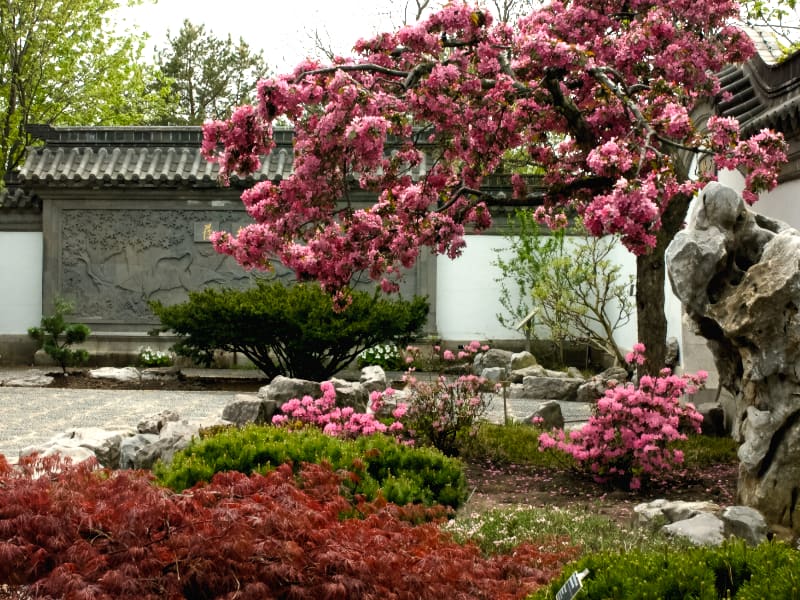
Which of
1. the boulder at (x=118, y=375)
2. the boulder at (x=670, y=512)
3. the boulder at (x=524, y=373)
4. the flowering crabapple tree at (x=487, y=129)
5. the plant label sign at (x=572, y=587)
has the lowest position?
the boulder at (x=118, y=375)

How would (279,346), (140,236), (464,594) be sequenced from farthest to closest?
(140,236) → (279,346) → (464,594)

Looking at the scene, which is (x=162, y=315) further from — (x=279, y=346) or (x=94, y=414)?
(x=94, y=414)

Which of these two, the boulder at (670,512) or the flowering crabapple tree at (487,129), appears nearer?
the boulder at (670,512)

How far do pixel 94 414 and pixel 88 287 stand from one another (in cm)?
651

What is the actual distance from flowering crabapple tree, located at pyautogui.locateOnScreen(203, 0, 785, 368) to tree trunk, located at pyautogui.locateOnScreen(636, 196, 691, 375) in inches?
0.5

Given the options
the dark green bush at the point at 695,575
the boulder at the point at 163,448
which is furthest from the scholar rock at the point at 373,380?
the dark green bush at the point at 695,575

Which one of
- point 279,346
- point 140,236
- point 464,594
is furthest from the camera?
point 140,236

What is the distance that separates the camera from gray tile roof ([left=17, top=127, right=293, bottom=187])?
1602 cm

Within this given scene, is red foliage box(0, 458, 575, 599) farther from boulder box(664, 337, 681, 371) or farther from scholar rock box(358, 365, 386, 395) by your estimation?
boulder box(664, 337, 681, 371)

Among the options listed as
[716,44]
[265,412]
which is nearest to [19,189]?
[265,412]

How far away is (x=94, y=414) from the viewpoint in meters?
10.4

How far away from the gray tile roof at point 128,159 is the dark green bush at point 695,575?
13.9 meters

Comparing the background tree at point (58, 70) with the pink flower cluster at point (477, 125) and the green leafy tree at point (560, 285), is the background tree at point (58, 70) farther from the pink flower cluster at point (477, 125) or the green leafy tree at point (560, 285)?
the pink flower cluster at point (477, 125)

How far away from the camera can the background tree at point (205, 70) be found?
3203cm
